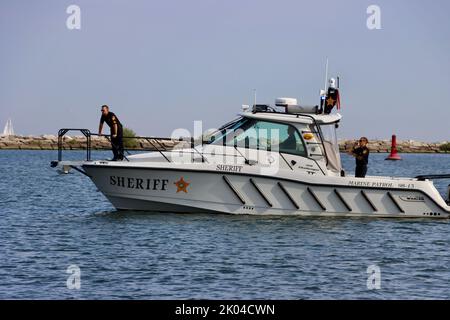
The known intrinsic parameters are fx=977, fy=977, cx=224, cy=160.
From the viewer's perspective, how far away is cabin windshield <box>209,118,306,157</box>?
22172 millimetres

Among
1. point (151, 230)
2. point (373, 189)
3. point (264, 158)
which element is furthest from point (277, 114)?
point (151, 230)

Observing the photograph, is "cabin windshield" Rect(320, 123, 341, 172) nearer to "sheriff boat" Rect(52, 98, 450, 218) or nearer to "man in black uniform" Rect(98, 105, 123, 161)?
"sheriff boat" Rect(52, 98, 450, 218)

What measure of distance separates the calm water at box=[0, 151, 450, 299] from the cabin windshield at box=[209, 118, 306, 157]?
5.30ft

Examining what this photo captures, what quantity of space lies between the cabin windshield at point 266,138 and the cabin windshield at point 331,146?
754mm

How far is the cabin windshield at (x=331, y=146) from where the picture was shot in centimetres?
2269

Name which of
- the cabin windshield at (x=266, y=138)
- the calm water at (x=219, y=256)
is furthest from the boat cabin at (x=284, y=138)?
the calm water at (x=219, y=256)

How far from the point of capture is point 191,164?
2158 centimetres

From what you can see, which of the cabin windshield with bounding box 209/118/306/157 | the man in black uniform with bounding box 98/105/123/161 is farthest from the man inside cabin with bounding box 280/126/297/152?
the man in black uniform with bounding box 98/105/123/161

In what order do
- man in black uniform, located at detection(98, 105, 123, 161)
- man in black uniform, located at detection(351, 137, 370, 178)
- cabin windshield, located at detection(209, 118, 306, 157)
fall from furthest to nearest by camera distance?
man in black uniform, located at detection(351, 137, 370, 178), man in black uniform, located at detection(98, 105, 123, 161), cabin windshield, located at detection(209, 118, 306, 157)

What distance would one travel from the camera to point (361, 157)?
74.4 ft

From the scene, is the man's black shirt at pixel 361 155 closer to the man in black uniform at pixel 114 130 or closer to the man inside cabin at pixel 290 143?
the man inside cabin at pixel 290 143
